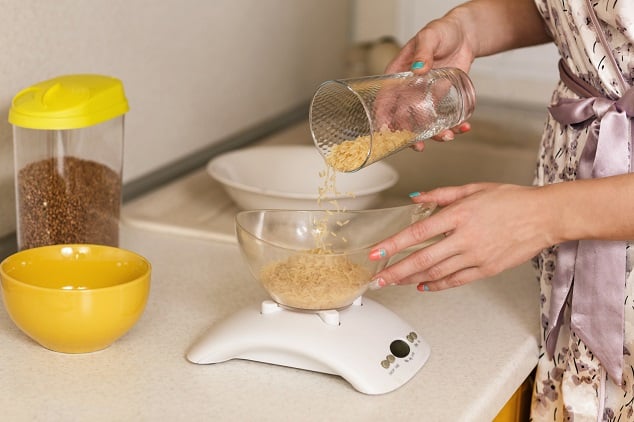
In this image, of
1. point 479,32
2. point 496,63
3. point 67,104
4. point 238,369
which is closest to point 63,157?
point 67,104

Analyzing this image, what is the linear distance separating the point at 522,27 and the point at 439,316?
464 mm

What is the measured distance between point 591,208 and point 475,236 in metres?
0.13

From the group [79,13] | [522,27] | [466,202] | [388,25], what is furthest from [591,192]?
[388,25]

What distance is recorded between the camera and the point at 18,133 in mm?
1217

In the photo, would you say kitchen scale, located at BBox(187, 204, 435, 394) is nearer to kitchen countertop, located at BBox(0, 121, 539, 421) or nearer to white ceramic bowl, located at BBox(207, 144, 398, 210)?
kitchen countertop, located at BBox(0, 121, 539, 421)

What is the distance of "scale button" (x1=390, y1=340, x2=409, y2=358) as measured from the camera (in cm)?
106

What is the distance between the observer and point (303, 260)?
1.06m

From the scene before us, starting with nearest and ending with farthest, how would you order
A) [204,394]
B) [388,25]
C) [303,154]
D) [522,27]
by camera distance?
[204,394]
[522,27]
[303,154]
[388,25]

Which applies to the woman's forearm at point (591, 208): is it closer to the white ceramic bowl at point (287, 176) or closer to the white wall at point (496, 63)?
the white ceramic bowl at point (287, 176)

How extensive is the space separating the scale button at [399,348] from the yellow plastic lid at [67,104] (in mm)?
474

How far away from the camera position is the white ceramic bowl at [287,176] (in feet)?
5.03

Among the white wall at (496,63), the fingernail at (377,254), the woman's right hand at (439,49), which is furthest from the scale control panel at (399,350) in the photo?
the white wall at (496,63)

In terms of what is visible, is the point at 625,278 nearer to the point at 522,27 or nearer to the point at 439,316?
the point at 439,316

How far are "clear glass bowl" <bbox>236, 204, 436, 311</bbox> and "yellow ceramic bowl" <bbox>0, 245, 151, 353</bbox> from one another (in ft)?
0.44
